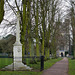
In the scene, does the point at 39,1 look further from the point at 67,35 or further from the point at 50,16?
the point at 67,35

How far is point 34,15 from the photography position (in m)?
26.7

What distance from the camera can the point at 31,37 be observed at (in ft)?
85.2

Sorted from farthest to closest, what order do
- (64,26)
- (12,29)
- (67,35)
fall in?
(67,35), (64,26), (12,29)

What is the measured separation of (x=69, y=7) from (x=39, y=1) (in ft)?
35.9

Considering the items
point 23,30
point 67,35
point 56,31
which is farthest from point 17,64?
point 67,35

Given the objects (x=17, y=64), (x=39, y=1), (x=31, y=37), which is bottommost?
(x=17, y=64)

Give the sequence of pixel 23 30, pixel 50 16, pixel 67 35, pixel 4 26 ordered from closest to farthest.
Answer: pixel 23 30
pixel 4 26
pixel 50 16
pixel 67 35

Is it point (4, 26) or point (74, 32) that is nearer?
point (4, 26)

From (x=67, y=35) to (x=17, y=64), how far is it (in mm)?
35457

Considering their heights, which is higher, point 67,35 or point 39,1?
point 39,1

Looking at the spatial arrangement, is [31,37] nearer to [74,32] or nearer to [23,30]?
[23,30]

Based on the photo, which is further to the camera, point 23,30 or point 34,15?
point 34,15

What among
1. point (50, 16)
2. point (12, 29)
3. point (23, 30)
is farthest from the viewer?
point (50, 16)

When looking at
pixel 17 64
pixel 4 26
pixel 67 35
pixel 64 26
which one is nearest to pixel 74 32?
pixel 64 26
